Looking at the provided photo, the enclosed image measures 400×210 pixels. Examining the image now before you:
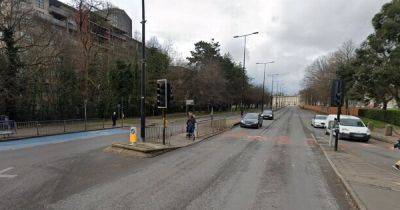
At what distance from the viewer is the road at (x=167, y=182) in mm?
7715

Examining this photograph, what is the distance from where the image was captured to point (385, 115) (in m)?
49.5

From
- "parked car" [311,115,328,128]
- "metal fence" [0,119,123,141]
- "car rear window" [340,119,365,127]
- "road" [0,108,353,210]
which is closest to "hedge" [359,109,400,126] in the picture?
"parked car" [311,115,328,128]

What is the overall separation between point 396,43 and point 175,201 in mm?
38945

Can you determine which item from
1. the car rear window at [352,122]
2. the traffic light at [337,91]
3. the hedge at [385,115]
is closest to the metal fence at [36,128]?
the traffic light at [337,91]

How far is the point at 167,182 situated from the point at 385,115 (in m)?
47.2

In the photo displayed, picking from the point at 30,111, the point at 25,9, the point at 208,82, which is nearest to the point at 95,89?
the point at 30,111

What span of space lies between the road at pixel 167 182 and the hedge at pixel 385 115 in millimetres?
33521

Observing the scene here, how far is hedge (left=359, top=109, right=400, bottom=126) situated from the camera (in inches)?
1720

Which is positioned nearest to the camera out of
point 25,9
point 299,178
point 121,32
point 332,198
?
point 332,198

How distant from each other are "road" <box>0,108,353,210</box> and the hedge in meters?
33.5

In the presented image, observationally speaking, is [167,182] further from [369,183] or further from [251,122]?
[251,122]

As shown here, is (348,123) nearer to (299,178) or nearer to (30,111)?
(299,178)

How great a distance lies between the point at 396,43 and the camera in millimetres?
39344

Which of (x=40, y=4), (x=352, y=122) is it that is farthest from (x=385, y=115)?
(x=40, y=4)
